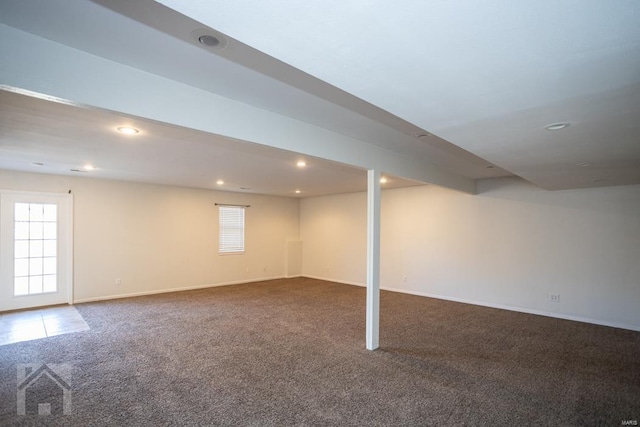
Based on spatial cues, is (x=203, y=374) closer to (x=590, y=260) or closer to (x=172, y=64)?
(x=172, y=64)

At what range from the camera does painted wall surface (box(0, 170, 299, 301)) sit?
20.7ft

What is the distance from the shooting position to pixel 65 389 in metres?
2.96

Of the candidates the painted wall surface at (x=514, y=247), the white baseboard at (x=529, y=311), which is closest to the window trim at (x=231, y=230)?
the painted wall surface at (x=514, y=247)

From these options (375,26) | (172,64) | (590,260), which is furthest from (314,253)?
(375,26)

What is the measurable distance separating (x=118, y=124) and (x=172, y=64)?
4.82 feet

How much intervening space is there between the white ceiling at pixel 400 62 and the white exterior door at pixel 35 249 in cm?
327

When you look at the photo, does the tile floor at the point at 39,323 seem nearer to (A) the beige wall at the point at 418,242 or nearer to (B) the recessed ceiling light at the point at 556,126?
(A) the beige wall at the point at 418,242

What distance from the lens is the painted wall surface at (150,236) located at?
6297 millimetres

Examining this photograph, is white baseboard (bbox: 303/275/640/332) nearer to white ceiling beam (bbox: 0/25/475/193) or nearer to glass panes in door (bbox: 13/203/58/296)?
white ceiling beam (bbox: 0/25/475/193)

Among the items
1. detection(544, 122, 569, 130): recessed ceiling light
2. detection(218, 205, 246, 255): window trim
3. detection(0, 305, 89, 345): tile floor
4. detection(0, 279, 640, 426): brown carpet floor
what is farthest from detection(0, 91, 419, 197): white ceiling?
detection(0, 305, 89, 345): tile floor

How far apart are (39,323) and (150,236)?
256cm

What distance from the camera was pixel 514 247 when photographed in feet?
19.9

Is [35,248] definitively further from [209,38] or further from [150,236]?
[209,38]

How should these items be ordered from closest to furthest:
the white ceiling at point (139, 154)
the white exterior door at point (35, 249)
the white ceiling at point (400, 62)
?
1. the white ceiling at point (400, 62)
2. the white ceiling at point (139, 154)
3. the white exterior door at point (35, 249)
